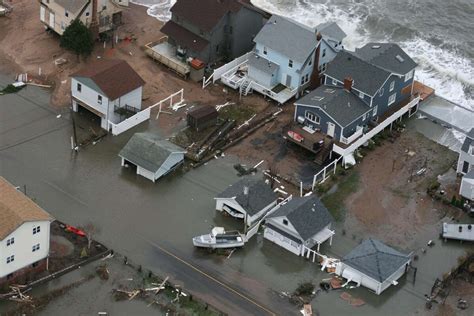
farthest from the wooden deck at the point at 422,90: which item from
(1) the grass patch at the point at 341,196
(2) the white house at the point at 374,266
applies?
(2) the white house at the point at 374,266

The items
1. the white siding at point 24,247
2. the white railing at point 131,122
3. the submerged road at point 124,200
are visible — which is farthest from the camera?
the white railing at point 131,122

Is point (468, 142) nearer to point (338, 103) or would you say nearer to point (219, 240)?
point (338, 103)

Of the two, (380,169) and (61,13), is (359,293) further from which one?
(61,13)

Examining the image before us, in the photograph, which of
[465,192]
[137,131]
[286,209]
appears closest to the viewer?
[286,209]

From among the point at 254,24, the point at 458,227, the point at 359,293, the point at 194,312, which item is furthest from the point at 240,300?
the point at 254,24

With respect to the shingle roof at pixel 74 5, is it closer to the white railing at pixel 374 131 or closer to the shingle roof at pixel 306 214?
the white railing at pixel 374 131

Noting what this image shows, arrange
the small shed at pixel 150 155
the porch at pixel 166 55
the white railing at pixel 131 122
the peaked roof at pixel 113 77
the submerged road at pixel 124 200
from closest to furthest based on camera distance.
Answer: the submerged road at pixel 124 200, the small shed at pixel 150 155, the peaked roof at pixel 113 77, the white railing at pixel 131 122, the porch at pixel 166 55

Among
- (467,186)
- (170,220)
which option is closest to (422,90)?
(467,186)
